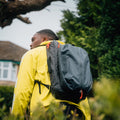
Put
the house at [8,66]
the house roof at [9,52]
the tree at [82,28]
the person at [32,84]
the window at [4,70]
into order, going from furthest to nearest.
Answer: the house roof at [9,52] → the window at [4,70] → the house at [8,66] → the tree at [82,28] → the person at [32,84]

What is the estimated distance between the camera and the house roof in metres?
25.4

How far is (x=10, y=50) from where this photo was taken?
27.7 m

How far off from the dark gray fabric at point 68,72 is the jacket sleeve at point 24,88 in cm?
24

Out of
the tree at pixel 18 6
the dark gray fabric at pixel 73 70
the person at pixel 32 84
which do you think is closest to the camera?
the dark gray fabric at pixel 73 70

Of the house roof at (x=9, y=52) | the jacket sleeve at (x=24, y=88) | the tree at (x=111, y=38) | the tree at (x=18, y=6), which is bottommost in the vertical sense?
the jacket sleeve at (x=24, y=88)

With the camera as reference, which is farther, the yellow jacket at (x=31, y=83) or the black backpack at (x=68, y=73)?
the yellow jacket at (x=31, y=83)

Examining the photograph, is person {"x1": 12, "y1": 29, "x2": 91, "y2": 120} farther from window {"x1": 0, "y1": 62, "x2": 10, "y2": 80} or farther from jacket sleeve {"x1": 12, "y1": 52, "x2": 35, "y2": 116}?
window {"x1": 0, "y1": 62, "x2": 10, "y2": 80}

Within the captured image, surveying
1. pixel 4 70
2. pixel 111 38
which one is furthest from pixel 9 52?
pixel 111 38

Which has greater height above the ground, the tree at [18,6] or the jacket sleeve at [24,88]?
the tree at [18,6]

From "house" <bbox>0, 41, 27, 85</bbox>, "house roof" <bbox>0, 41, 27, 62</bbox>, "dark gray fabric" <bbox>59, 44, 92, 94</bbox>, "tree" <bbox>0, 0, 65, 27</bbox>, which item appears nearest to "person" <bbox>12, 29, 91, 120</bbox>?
"dark gray fabric" <bbox>59, 44, 92, 94</bbox>

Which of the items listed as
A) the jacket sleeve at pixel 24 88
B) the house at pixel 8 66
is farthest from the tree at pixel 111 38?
the house at pixel 8 66

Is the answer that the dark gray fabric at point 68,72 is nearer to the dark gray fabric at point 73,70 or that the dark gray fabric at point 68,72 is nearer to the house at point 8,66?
the dark gray fabric at point 73,70

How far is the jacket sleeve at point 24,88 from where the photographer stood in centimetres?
189

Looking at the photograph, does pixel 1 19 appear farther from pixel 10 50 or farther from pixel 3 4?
pixel 10 50
